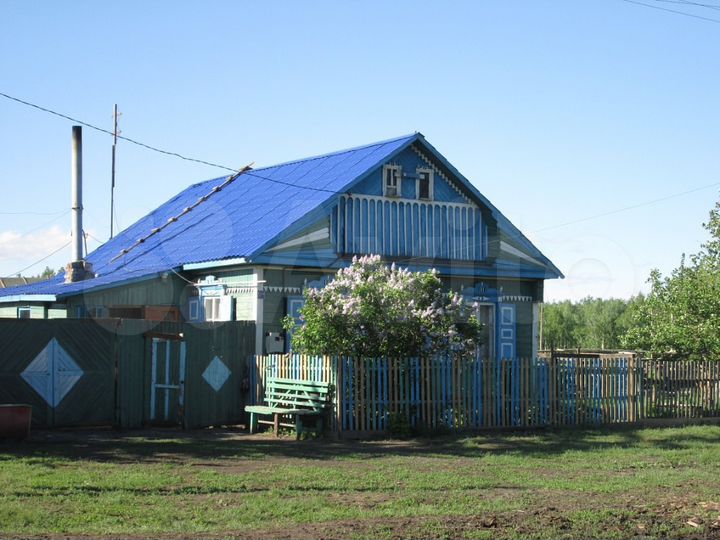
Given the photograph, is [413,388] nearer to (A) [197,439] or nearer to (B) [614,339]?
(A) [197,439]

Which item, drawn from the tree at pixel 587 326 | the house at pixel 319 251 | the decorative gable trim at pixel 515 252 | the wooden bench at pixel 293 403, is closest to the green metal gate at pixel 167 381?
the wooden bench at pixel 293 403

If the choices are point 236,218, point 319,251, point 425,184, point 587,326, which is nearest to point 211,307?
point 319,251

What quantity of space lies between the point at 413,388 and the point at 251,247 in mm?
5973

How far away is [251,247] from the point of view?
22750mm

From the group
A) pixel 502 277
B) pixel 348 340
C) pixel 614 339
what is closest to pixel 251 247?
pixel 348 340

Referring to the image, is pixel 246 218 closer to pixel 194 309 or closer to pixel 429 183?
pixel 194 309

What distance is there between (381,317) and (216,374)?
3.85 m

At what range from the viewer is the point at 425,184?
25.8 meters

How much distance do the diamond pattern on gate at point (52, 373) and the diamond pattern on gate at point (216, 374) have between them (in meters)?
2.59

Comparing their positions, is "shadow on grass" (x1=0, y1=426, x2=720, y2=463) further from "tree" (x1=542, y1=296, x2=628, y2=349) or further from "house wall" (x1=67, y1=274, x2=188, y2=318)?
"tree" (x1=542, y1=296, x2=628, y2=349)

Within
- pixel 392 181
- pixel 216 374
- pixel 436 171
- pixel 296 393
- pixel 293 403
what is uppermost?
pixel 436 171

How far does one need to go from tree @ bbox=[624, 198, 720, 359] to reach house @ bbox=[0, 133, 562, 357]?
11.9 ft

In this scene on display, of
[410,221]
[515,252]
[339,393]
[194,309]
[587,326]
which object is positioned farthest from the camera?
[587,326]

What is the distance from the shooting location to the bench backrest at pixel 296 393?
1823 cm
